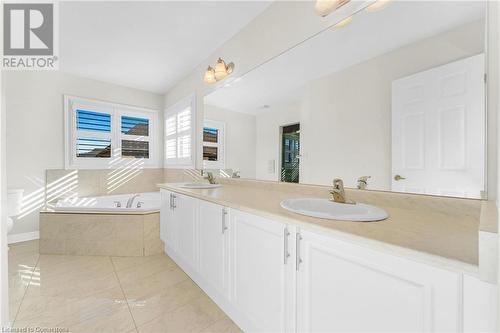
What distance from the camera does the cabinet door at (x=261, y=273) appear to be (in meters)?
1.02

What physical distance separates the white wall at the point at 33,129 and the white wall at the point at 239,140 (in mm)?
2545

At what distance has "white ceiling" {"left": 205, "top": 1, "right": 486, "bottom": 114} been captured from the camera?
3.33ft

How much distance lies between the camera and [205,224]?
1611mm

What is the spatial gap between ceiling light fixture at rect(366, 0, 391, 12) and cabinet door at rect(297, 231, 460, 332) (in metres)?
1.32

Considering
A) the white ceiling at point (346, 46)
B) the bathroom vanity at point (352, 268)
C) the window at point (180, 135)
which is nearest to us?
the bathroom vanity at point (352, 268)

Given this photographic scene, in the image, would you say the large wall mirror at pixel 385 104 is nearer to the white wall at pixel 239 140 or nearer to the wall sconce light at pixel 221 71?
the white wall at pixel 239 140

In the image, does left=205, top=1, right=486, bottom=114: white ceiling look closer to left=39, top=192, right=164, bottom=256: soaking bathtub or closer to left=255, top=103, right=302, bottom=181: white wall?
left=255, top=103, right=302, bottom=181: white wall

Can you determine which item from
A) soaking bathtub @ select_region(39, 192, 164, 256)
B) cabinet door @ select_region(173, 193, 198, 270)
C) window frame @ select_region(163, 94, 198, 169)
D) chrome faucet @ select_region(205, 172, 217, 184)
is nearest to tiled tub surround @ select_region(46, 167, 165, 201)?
window frame @ select_region(163, 94, 198, 169)

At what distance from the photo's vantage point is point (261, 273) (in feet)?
3.73

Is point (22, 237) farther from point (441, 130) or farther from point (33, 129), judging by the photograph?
point (441, 130)

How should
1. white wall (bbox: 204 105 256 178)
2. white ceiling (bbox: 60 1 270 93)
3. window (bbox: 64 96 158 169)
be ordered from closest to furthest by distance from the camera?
white ceiling (bbox: 60 1 270 93)
white wall (bbox: 204 105 256 178)
window (bbox: 64 96 158 169)

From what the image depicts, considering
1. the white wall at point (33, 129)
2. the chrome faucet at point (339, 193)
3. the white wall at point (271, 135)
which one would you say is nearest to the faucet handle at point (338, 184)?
the chrome faucet at point (339, 193)

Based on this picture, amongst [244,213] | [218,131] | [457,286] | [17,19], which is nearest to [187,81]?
[218,131]

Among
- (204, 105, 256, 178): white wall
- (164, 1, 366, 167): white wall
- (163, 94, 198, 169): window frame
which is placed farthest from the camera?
(163, 94, 198, 169): window frame
